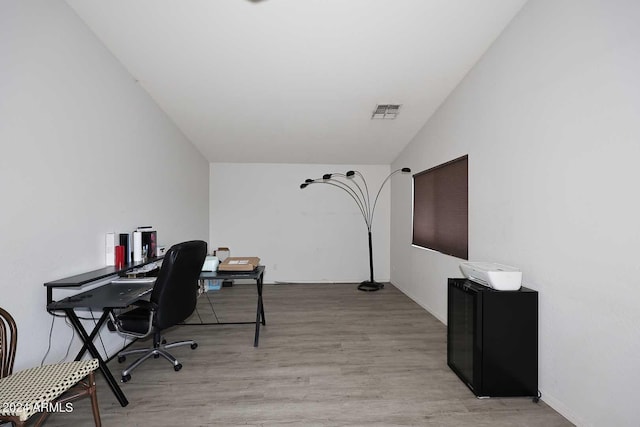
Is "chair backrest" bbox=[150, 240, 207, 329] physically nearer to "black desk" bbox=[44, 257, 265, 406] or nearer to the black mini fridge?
"black desk" bbox=[44, 257, 265, 406]

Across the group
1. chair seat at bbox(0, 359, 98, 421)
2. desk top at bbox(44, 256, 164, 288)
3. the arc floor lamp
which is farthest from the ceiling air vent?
chair seat at bbox(0, 359, 98, 421)

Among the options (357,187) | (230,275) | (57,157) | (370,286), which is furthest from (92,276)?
(357,187)

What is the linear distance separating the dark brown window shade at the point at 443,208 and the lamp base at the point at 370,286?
3.70ft

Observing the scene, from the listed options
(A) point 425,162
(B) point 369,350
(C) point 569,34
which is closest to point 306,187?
(A) point 425,162

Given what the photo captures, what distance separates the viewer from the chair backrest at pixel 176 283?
226cm

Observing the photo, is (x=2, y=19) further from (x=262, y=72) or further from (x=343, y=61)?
(x=343, y=61)

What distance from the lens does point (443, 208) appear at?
3.78 m

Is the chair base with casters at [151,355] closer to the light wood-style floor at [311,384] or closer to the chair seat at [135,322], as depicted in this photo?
the light wood-style floor at [311,384]

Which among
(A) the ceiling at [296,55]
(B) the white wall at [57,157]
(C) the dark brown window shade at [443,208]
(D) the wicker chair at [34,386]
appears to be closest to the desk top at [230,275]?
(B) the white wall at [57,157]

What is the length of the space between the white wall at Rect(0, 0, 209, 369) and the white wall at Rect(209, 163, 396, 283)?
237 cm

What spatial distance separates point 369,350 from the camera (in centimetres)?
288

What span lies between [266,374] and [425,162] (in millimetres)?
3268

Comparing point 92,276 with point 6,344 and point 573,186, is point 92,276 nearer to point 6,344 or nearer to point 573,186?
point 6,344

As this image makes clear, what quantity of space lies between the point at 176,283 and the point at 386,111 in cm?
311
